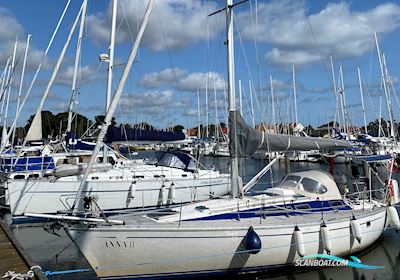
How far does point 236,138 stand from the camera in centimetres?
1108

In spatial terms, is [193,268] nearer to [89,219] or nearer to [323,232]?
[89,219]

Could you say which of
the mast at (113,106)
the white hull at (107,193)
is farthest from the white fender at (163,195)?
the mast at (113,106)

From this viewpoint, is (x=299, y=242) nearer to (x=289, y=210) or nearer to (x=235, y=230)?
(x=289, y=210)

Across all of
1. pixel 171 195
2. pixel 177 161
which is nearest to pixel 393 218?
pixel 171 195

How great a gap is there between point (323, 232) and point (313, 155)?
44356 mm

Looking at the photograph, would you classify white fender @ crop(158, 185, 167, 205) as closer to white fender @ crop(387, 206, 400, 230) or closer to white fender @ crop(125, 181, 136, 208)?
white fender @ crop(125, 181, 136, 208)

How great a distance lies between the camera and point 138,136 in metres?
17.8

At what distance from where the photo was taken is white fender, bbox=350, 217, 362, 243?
1085 centimetres

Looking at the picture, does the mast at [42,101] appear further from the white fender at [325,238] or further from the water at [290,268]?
the white fender at [325,238]

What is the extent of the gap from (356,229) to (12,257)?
8.90 metres

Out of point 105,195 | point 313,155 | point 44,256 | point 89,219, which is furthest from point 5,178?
point 313,155

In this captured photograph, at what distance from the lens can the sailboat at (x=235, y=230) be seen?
8.97 meters

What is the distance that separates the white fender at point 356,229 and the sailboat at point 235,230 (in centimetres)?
3

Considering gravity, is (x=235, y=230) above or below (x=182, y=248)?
above
